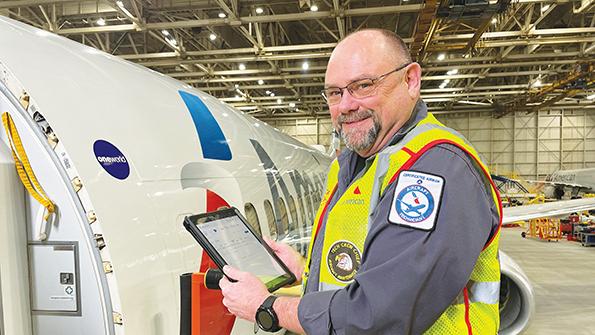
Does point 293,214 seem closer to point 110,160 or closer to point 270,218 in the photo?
point 270,218

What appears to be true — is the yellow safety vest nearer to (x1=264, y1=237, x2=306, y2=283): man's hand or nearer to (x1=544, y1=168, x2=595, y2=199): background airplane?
(x1=264, y1=237, x2=306, y2=283): man's hand

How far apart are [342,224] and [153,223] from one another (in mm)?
1134

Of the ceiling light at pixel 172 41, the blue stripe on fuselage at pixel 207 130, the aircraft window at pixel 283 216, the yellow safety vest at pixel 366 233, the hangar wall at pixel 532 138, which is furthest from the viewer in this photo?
the hangar wall at pixel 532 138

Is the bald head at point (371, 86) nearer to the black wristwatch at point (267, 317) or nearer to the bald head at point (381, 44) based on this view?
the bald head at point (381, 44)

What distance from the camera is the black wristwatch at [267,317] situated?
1636mm

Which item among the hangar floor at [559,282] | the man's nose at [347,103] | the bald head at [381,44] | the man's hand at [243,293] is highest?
the bald head at [381,44]

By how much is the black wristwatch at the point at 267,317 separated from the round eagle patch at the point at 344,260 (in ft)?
0.99

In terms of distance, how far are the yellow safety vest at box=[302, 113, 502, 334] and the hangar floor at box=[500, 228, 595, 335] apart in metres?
4.62

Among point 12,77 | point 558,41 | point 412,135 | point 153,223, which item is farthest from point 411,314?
point 558,41

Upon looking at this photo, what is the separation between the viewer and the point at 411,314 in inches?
55.1

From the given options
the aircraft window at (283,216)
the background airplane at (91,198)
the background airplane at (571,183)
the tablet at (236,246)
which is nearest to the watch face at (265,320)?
the tablet at (236,246)

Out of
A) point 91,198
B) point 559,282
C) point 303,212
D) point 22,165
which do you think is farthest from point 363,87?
point 559,282

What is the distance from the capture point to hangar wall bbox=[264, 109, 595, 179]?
33656mm

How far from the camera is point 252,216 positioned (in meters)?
3.84
